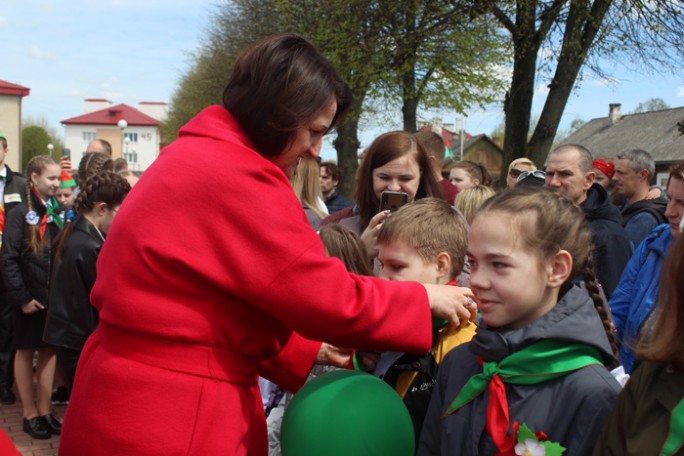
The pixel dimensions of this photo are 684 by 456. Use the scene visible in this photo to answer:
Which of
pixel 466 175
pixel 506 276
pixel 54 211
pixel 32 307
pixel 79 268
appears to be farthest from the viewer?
pixel 466 175

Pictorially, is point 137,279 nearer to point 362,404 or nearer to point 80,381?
point 80,381

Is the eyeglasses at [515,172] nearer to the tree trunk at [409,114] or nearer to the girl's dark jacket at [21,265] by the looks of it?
the girl's dark jacket at [21,265]

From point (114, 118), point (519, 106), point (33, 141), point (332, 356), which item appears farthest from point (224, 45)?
point (114, 118)

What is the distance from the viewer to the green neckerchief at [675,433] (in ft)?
4.92

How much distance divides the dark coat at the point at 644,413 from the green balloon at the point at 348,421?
60 cm

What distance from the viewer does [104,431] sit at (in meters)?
1.86

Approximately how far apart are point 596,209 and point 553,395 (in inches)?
139

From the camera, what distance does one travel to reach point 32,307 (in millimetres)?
5785

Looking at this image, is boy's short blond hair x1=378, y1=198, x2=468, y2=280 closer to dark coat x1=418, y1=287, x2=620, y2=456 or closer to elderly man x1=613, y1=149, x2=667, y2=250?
dark coat x1=418, y1=287, x2=620, y2=456

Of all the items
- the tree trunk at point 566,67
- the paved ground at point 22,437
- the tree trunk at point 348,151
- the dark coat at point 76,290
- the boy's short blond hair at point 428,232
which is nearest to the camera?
the boy's short blond hair at point 428,232

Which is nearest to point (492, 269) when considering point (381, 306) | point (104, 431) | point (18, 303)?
point (381, 306)

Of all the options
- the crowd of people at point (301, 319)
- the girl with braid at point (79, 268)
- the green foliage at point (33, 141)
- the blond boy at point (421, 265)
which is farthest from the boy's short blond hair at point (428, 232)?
the green foliage at point (33, 141)

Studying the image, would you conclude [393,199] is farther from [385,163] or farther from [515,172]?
[515,172]

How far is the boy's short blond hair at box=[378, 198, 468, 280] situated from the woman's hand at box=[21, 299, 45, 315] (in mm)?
4182
